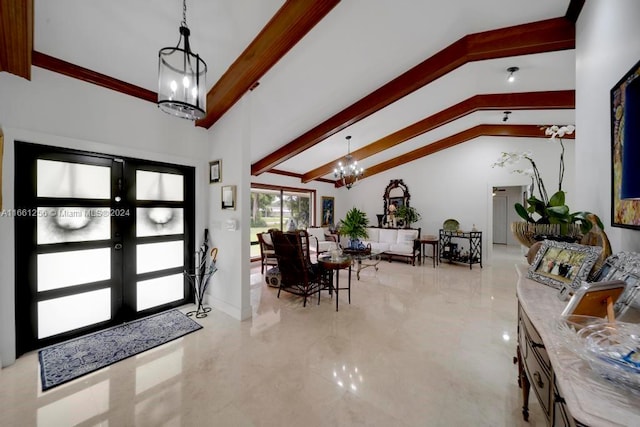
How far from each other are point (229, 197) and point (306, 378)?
2250mm

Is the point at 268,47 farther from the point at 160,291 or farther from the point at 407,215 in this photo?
the point at 407,215

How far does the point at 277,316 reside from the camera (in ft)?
10.5

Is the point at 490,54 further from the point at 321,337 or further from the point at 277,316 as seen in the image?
the point at 277,316

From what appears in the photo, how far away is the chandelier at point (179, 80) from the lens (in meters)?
1.63

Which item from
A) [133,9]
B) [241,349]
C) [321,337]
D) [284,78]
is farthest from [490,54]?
[241,349]

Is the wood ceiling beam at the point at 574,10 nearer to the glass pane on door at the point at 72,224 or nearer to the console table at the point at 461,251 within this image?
the console table at the point at 461,251

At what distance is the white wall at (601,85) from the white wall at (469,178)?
457cm

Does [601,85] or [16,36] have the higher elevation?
[16,36]

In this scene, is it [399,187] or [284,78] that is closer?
[284,78]

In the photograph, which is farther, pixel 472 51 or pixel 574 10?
pixel 472 51

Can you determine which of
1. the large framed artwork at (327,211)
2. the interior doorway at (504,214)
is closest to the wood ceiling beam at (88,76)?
the large framed artwork at (327,211)

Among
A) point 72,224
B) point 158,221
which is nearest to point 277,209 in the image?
point 158,221

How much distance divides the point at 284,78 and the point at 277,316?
308 centimetres

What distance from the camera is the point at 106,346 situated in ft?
8.02
